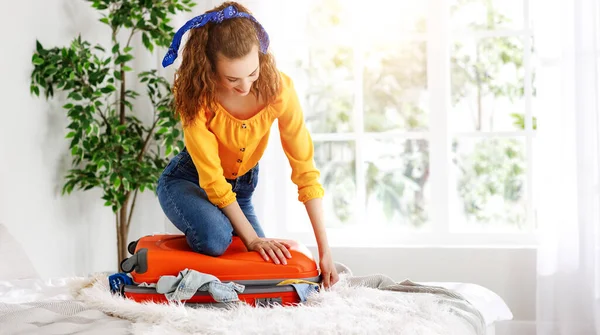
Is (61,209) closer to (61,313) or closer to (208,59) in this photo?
(208,59)

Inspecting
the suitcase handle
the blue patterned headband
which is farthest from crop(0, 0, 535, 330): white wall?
the suitcase handle

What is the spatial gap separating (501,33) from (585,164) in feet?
2.50

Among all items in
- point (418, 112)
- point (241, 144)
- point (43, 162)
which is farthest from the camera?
point (418, 112)

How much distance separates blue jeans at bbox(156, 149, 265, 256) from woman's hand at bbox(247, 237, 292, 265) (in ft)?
0.33

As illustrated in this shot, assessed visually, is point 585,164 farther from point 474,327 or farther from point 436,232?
point 474,327

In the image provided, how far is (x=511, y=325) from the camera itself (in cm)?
341

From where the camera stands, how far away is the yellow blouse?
194cm

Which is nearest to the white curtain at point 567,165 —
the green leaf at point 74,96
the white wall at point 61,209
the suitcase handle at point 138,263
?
the white wall at point 61,209

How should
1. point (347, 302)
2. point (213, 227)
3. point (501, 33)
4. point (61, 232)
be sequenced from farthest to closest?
point (501, 33) < point (61, 232) < point (213, 227) < point (347, 302)

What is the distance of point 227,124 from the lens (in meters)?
1.99

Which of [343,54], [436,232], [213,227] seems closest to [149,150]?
[343,54]

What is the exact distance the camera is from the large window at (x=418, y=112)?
358 centimetres

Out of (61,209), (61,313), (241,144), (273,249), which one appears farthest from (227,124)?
(61,209)

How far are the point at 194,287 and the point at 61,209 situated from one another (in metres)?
1.76
